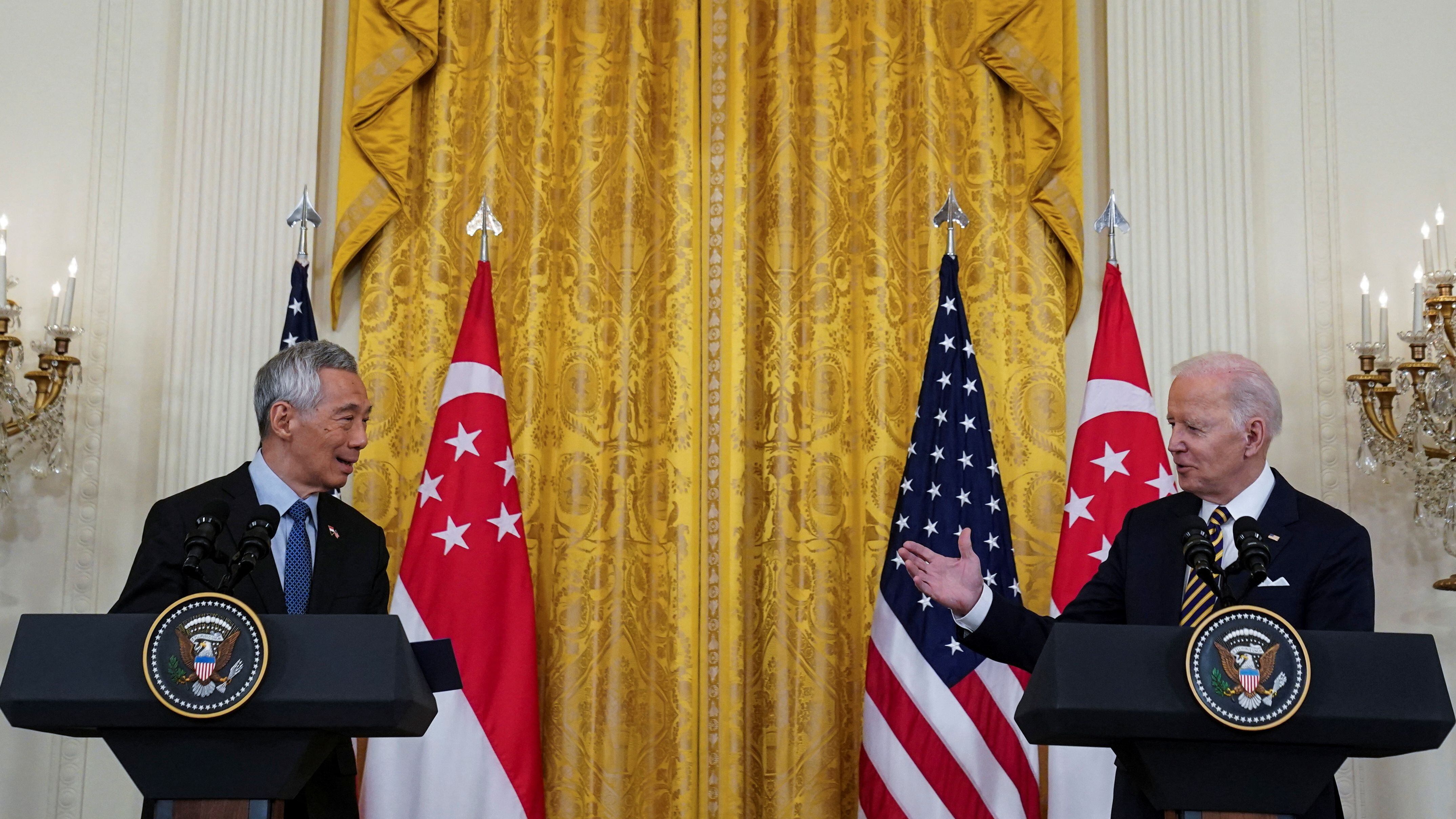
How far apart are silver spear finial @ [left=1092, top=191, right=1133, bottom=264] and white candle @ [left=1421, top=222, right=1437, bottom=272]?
2.77 ft

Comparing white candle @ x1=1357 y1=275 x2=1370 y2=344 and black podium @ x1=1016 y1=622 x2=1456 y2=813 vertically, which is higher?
white candle @ x1=1357 y1=275 x2=1370 y2=344

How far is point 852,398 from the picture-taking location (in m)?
4.73

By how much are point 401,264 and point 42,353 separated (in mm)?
1086

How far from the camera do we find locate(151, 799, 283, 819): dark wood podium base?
2.37 m

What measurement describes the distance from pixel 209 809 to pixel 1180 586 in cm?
192

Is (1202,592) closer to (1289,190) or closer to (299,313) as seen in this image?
(1289,190)

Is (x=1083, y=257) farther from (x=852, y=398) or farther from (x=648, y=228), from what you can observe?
(x=648, y=228)

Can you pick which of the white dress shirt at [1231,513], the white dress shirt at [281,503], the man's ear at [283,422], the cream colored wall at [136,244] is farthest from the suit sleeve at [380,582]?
the cream colored wall at [136,244]

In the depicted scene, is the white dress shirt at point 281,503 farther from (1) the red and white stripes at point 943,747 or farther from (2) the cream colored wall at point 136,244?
(1) the red and white stripes at point 943,747

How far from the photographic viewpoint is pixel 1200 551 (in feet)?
7.95

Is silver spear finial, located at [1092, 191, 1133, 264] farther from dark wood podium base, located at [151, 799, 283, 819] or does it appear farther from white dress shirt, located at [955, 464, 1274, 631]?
dark wood podium base, located at [151, 799, 283, 819]

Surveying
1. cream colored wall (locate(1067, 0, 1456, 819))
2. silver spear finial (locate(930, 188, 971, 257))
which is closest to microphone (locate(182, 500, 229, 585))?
silver spear finial (locate(930, 188, 971, 257))

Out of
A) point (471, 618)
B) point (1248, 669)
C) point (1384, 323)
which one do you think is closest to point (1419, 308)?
point (1384, 323)

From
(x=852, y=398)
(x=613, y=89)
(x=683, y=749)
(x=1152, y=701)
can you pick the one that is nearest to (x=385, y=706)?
(x=1152, y=701)
